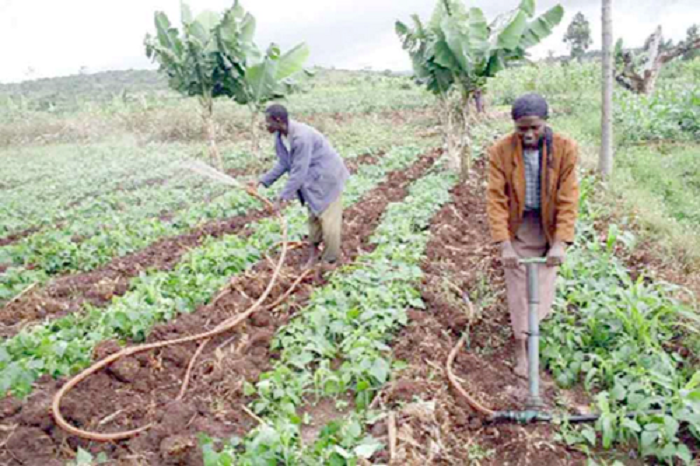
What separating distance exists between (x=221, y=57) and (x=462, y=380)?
434 inches

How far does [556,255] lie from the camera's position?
12.3 ft

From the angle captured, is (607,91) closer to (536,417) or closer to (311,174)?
(311,174)

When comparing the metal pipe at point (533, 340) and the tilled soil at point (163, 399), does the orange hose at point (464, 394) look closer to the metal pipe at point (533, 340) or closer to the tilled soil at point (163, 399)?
the metal pipe at point (533, 340)

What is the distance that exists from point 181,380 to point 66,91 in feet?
179

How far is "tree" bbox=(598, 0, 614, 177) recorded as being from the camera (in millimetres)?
8406

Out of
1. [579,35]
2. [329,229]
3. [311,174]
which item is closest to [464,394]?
[329,229]

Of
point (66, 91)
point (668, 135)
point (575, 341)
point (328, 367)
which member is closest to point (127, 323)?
point (328, 367)

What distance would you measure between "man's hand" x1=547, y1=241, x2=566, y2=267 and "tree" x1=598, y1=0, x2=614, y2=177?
5.81 m

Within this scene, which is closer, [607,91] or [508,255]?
[508,255]

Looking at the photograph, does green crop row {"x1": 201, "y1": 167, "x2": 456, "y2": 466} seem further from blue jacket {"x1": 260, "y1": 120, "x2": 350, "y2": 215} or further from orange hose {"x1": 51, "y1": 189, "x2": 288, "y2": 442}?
blue jacket {"x1": 260, "y1": 120, "x2": 350, "y2": 215}

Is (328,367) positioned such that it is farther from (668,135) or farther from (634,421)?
(668,135)

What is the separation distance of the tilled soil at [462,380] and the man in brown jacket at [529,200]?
367mm

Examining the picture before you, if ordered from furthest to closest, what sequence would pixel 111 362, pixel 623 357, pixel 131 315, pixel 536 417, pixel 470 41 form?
pixel 470 41 < pixel 131 315 < pixel 111 362 < pixel 623 357 < pixel 536 417

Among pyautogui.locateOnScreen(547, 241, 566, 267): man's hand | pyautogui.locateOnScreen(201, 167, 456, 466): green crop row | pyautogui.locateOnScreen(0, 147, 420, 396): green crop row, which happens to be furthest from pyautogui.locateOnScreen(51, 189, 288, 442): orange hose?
pyautogui.locateOnScreen(547, 241, 566, 267): man's hand
